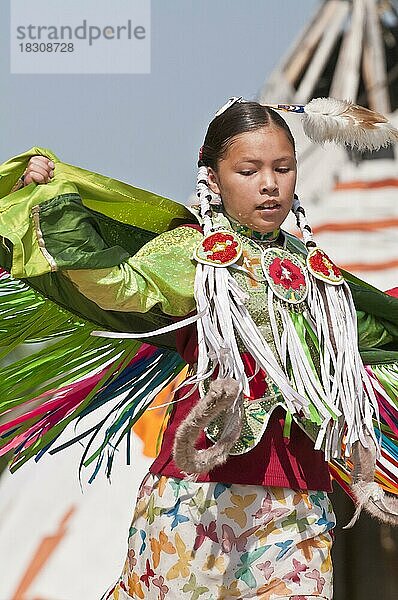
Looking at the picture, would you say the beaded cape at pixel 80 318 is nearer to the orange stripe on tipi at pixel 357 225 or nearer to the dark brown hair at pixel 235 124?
the dark brown hair at pixel 235 124

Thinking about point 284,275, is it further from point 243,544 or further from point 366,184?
point 366,184

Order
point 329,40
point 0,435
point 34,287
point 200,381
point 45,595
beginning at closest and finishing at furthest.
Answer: point 200,381
point 34,287
point 0,435
point 45,595
point 329,40

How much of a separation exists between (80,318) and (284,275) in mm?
353

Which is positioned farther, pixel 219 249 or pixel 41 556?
pixel 41 556

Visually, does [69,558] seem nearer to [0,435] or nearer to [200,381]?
[0,435]

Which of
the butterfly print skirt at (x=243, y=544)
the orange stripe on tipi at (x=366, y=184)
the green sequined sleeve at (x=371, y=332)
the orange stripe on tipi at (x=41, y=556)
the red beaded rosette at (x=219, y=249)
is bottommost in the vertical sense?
the orange stripe on tipi at (x=41, y=556)

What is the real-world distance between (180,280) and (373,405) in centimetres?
38

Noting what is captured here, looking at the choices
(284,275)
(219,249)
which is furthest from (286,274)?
(219,249)

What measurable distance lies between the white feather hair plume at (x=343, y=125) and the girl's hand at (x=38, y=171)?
43 cm

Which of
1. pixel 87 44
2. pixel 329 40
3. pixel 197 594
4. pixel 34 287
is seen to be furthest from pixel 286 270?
pixel 329 40

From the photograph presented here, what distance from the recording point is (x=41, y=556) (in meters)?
3.07

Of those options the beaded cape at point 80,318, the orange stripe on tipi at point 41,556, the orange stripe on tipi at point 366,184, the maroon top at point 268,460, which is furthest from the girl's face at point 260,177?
the orange stripe on tipi at point 366,184

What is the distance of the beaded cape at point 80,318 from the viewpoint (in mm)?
1694

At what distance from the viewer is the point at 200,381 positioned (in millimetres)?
1740
